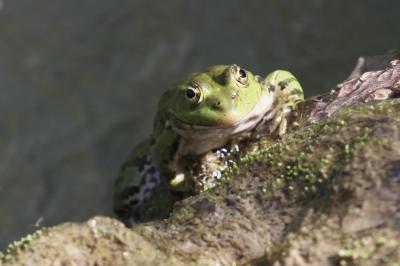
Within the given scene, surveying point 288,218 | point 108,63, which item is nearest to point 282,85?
point 288,218

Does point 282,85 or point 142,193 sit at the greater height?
point 282,85

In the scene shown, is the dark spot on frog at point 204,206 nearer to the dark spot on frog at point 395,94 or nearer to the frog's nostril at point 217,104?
the dark spot on frog at point 395,94

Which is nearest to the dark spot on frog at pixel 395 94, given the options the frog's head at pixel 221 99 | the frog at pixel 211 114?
the frog at pixel 211 114

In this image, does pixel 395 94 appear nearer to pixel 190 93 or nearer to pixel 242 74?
pixel 242 74

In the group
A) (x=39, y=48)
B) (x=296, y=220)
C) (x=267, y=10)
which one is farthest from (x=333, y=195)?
(x=39, y=48)

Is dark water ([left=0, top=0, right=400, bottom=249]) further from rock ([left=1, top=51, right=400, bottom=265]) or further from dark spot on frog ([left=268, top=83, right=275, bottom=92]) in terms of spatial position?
rock ([left=1, top=51, right=400, bottom=265])

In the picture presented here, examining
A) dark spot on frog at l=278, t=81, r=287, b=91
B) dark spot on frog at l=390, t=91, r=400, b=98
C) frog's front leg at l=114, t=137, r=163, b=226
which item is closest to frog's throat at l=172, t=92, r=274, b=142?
dark spot on frog at l=278, t=81, r=287, b=91
